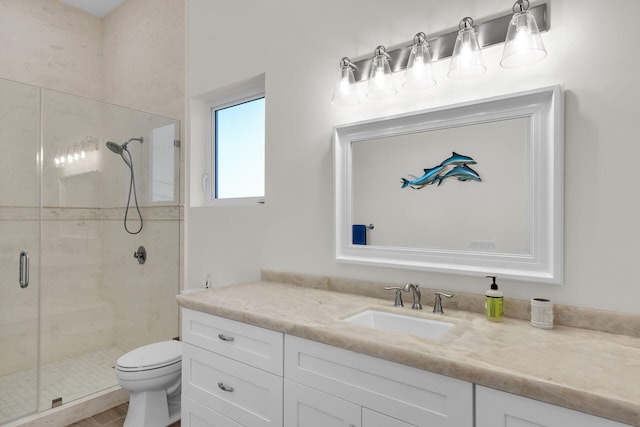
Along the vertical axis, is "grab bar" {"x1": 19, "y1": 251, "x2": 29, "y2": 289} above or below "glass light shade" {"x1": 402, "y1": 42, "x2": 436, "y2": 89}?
below

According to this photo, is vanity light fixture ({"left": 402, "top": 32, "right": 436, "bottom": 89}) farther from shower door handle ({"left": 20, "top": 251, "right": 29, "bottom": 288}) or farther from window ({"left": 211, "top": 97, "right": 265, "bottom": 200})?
shower door handle ({"left": 20, "top": 251, "right": 29, "bottom": 288})

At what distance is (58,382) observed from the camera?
7.70 ft

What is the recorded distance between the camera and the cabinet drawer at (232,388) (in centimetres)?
130

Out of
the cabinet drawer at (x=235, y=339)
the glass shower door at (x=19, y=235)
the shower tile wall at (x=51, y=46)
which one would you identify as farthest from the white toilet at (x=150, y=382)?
the shower tile wall at (x=51, y=46)

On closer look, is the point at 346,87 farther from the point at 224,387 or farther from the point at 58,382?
the point at 58,382

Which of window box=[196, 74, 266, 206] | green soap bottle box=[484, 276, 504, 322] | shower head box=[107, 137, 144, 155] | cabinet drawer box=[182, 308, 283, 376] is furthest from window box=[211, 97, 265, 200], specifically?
green soap bottle box=[484, 276, 504, 322]

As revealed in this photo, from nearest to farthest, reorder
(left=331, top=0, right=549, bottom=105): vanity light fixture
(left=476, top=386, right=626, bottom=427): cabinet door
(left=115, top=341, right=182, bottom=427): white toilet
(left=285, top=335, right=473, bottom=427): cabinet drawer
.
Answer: (left=476, top=386, right=626, bottom=427): cabinet door < (left=285, top=335, right=473, bottom=427): cabinet drawer < (left=331, top=0, right=549, bottom=105): vanity light fixture < (left=115, top=341, right=182, bottom=427): white toilet

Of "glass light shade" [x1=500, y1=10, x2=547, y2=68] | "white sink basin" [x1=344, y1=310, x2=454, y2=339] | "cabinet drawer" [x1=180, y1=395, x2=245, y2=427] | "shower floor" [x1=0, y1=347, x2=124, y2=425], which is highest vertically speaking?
"glass light shade" [x1=500, y1=10, x2=547, y2=68]

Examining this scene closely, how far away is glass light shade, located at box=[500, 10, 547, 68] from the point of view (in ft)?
3.82

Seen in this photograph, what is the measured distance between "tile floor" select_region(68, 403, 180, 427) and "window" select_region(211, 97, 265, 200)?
1.49 meters

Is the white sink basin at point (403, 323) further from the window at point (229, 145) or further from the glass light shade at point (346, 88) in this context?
the window at point (229, 145)

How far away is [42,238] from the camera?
7.84ft

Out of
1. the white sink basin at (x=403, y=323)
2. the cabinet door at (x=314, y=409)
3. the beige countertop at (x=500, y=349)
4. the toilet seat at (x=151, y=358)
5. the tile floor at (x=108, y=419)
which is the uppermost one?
the beige countertop at (x=500, y=349)

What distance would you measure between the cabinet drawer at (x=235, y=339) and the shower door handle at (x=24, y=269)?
4.69 ft
